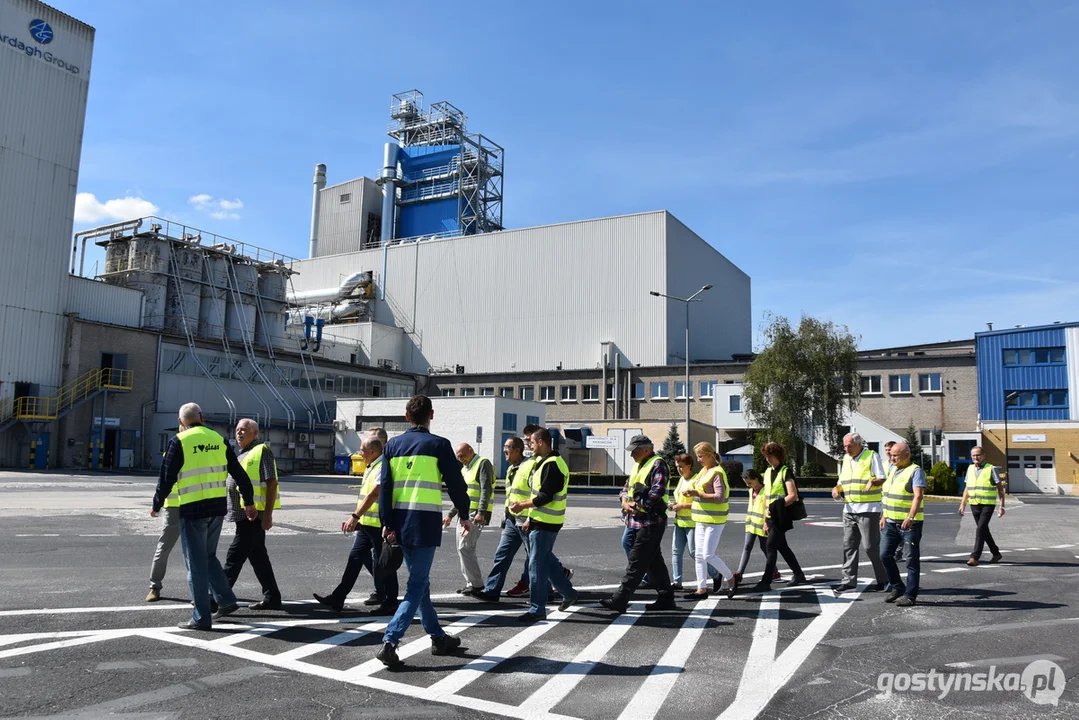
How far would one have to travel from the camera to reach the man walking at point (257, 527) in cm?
784

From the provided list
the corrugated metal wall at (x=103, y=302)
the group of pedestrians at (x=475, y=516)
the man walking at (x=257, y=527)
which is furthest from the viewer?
the corrugated metal wall at (x=103, y=302)

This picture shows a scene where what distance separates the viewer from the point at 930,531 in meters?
18.7

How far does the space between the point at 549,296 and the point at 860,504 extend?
167 ft

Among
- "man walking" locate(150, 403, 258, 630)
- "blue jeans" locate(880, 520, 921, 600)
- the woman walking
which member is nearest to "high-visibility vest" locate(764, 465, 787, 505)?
the woman walking

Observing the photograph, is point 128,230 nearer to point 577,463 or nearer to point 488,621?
point 577,463

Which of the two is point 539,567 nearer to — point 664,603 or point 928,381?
point 664,603

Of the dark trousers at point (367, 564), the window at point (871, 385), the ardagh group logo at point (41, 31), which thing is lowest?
the dark trousers at point (367, 564)

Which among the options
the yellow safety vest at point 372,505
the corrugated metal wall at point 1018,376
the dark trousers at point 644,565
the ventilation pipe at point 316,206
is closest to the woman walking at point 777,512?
the dark trousers at point 644,565

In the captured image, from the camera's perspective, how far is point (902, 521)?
29.5 feet

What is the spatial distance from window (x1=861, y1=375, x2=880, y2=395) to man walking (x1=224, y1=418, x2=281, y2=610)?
4852cm

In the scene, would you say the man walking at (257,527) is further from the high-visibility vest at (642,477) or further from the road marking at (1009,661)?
the road marking at (1009,661)

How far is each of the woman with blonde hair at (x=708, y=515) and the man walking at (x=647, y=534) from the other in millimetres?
770

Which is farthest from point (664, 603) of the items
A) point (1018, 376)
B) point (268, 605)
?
point (1018, 376)

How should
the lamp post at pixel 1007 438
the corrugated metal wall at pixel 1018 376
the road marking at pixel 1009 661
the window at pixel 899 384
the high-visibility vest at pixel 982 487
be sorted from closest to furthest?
the road marking at pixel 1009 661
the high-visibility vest at pixel 982 487
the lamp post at pixel 1007 438
the corrugated metal wall at pixel 1018 376
the window at pixel 899 384
